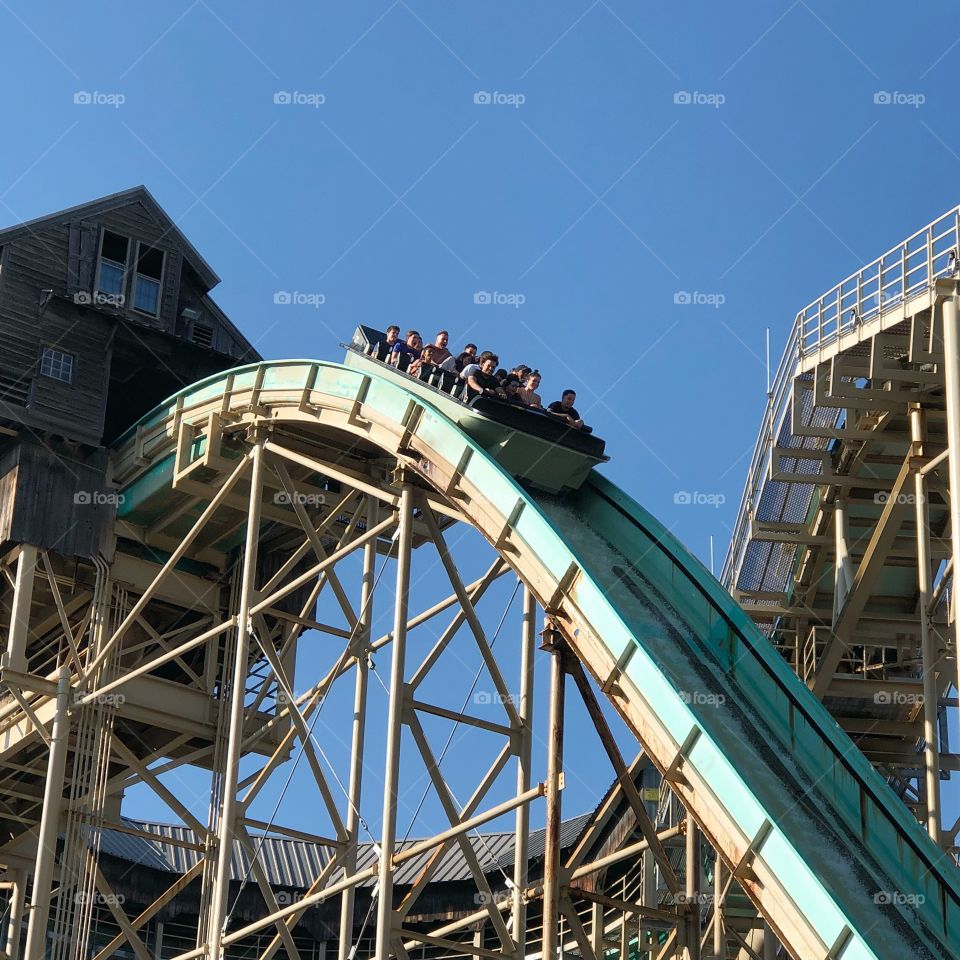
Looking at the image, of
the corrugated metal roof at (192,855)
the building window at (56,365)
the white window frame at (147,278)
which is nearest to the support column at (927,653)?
the white window frame at (147,278)

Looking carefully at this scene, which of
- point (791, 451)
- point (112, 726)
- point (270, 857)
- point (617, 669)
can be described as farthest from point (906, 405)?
point (270, 857)

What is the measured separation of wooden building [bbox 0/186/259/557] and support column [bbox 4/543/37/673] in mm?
310

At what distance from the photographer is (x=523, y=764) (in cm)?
2197

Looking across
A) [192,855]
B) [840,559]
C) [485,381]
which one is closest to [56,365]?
[485,381]

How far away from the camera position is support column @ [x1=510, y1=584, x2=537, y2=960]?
2108 centimetres

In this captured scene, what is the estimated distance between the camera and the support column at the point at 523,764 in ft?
69.2

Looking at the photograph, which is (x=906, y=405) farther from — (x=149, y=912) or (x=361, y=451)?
(x=149, y=912)

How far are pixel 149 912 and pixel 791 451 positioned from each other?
12.6 metres

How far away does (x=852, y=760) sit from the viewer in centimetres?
1916

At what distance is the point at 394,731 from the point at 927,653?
895 cm

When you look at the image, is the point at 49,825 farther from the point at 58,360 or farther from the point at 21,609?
the point at 58,360

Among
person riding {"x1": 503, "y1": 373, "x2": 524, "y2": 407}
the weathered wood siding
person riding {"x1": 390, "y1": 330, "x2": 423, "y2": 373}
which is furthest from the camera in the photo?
the weathered wood siding

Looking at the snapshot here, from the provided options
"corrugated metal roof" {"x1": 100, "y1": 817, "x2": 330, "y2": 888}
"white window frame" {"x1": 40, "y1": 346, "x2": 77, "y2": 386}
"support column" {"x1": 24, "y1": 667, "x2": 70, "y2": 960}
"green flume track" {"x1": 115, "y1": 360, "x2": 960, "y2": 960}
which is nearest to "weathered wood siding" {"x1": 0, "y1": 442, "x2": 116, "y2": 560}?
"white window frame" {"x1": 40, "y1": 346, "x2": 77, "y2": 386}

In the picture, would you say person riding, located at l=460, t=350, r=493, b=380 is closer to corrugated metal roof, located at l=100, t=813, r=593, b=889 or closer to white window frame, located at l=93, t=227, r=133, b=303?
white window frame, located at l=93, t=227, r=133, b=303
